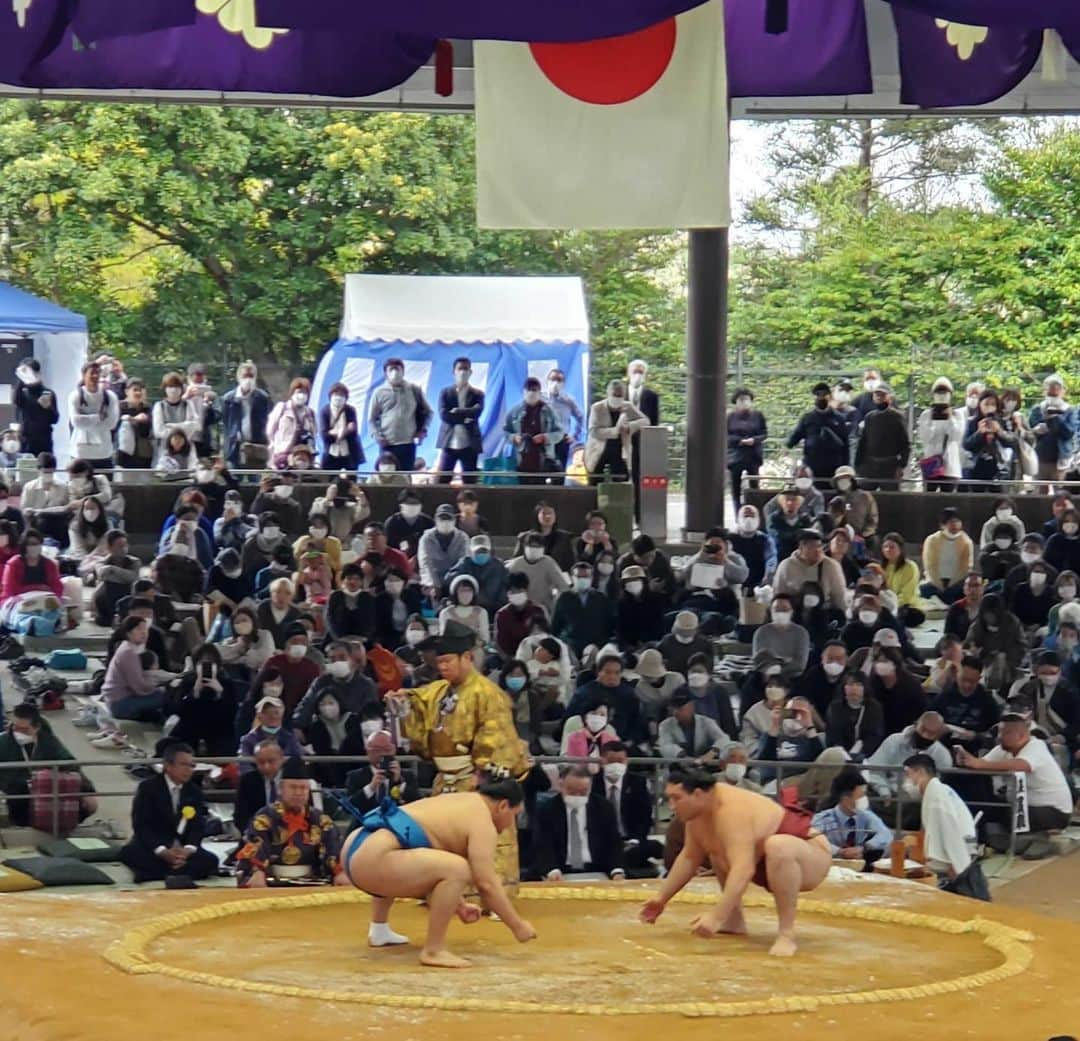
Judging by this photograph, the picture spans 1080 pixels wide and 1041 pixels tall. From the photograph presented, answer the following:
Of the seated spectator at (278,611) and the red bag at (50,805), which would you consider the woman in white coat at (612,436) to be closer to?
the seated spectator at (278,611)

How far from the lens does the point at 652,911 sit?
4695 mm

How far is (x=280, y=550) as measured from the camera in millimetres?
9062

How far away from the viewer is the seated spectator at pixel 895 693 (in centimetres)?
752

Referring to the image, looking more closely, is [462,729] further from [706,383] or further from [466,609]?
[706,383]

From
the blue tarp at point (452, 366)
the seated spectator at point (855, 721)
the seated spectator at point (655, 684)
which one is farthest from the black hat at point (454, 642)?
the blue tarp at point (452, 366)

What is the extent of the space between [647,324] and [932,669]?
32.9 feet

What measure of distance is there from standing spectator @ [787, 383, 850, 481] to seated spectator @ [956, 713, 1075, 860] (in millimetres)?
3413

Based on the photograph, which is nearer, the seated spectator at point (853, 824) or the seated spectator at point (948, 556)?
the seated spectator at point (853, 824)

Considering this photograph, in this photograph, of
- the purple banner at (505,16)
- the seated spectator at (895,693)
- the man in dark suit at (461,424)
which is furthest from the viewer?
the man in dark suit at (461,424)

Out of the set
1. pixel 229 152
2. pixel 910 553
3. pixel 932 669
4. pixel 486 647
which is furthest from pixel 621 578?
pixel 229 152

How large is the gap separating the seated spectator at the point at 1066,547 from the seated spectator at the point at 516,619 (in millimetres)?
2414

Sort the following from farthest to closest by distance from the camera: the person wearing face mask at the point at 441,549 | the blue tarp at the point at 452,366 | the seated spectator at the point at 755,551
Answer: the blue tarp at the point at 452,366 → the seated spectator at the point at 755,551 → the person wearing face mask at the point at 441,549

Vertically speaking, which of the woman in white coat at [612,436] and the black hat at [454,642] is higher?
the woman in white coat at [612,436]

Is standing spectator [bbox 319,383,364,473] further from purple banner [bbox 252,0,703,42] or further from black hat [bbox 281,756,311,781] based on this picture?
purple banner [bbox 252,0,703,42]
